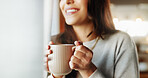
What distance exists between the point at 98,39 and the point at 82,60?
0.28ft

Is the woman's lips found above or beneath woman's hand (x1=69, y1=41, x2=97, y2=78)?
above

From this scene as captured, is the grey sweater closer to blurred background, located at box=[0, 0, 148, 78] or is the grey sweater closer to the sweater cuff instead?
the sweater cuff

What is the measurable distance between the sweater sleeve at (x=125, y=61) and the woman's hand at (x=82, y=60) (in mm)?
58

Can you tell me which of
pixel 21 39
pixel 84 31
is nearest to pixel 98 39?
pixel 84 31

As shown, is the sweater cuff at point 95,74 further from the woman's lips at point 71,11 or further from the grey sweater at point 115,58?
the woman's lips at point 71,11

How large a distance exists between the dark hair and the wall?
16cm

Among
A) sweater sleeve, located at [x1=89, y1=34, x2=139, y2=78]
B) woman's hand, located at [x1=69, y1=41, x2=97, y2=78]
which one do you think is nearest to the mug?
woman's hand, located at [x1=69, y1=41, x2=97, y2=78]

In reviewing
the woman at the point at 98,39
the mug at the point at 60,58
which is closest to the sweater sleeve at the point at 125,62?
the woman at the point at 98,39

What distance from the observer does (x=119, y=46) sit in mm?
321

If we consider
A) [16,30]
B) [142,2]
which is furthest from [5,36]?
[142,2]

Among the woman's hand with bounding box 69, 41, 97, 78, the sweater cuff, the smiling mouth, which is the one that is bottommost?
the sweater cuff

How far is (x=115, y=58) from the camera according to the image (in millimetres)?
319

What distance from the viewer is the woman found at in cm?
30

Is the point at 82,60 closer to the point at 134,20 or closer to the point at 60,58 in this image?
the point at 60,58
